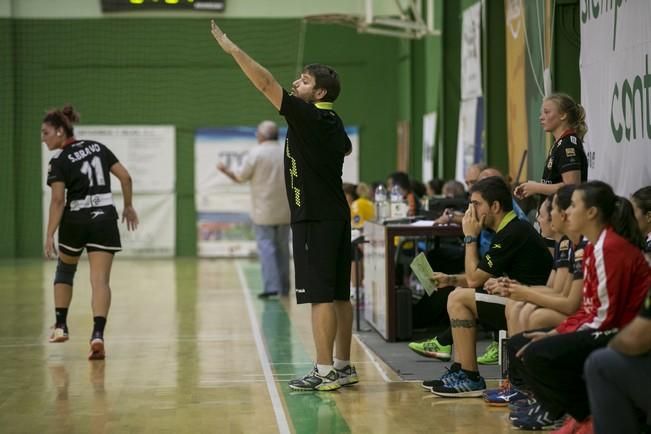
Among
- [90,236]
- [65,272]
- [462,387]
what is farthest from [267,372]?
[65,272]

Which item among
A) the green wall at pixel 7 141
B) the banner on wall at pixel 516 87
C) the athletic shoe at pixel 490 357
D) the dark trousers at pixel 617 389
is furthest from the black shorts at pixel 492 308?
the green wall at pixel 7 141

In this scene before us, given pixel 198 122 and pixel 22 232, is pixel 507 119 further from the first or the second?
pixel 22 232

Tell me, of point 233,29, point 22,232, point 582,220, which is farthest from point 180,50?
point 582,220

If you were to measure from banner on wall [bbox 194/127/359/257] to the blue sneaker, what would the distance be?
1124 centimetres

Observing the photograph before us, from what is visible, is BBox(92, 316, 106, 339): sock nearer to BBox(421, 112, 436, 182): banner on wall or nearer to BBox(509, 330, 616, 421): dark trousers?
BBox(509, 330, 616, 421): dark trousers

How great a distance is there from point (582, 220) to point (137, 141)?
13.0m

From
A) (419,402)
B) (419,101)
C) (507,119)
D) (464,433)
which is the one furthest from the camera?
(419,101)

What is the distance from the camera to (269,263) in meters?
10.5

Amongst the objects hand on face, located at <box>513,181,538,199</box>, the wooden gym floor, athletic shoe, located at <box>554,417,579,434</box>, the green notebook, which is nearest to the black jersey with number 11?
the wooden gym floor

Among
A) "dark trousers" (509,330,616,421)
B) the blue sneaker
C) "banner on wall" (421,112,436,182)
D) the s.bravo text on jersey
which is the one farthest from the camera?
"banner on wall" (421,112,436,182)

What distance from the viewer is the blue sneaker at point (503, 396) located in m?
4.98

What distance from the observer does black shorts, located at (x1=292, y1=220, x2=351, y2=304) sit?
5.43 m

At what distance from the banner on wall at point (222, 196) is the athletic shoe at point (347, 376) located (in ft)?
34.6

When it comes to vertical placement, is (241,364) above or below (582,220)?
below
